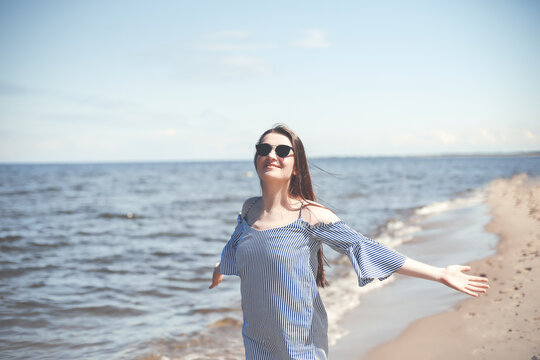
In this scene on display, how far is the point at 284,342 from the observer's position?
2.39 m

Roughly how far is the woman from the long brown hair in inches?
6.6

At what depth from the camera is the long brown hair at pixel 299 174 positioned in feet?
9.24

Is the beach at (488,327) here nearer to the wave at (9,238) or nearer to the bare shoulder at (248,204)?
the bare shoulder at (248,204)

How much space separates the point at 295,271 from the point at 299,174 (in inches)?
27.6

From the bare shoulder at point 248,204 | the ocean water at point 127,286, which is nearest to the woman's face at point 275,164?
the bare shoulder at point 248,204

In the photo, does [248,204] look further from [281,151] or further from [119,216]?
[119,216]

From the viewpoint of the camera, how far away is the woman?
2.39 metres

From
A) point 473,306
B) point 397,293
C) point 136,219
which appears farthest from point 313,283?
point 136,219

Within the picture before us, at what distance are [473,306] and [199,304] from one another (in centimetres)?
423

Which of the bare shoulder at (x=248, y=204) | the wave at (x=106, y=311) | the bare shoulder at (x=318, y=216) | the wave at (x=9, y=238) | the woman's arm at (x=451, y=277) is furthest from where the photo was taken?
the wave at (x=9, y=238)

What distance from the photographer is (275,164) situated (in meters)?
2.74

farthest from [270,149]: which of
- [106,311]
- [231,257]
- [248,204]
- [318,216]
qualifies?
[106,311]

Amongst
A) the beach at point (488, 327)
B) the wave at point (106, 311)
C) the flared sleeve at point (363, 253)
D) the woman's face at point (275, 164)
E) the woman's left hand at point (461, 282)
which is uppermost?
the woman's face at point (275, 164)

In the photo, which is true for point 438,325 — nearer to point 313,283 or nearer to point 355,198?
point 313,283
